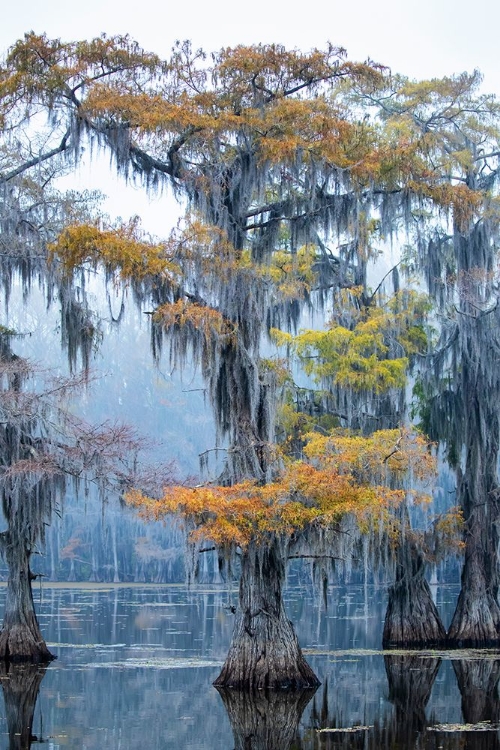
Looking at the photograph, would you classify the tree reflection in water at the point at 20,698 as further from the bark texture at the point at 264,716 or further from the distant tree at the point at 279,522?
the distant tree at the point at 279,522

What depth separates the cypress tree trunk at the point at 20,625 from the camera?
811 inches

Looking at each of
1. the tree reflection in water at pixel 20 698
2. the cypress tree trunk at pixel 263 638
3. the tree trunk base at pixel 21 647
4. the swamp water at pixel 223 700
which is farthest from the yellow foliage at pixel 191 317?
the tree trunk base at pixel 21 647

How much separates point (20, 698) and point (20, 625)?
527 centimetres

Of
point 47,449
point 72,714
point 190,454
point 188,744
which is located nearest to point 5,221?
point 47,449

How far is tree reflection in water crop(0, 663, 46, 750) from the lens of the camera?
12609 mm

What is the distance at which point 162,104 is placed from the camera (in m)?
18.7

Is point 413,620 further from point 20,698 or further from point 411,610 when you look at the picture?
point 20,698

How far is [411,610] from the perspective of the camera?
24703 millimetres

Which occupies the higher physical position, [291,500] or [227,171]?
[227,171]

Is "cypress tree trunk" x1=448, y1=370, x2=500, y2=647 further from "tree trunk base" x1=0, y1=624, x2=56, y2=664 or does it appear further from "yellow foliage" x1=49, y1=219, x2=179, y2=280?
"yellow foliage" x1=49, y1=219, x2=179, y2=280

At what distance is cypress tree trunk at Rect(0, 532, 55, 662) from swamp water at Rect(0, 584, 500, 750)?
553 millimetres

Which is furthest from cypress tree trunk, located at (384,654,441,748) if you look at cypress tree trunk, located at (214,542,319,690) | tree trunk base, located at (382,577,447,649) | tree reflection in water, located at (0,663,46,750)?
tree reflection in water, located at (0,663,46,750)

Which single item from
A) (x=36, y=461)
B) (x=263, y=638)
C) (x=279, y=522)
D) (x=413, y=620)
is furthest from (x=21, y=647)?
(x=413, y=620)

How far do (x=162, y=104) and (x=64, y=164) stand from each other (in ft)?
14.3
